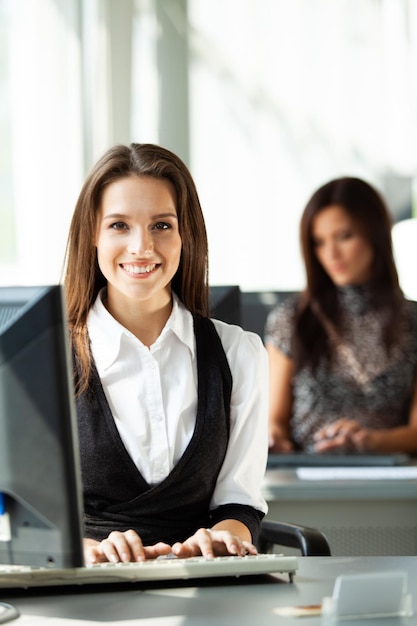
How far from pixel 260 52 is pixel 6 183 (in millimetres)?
1599

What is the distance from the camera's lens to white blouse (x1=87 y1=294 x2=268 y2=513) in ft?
6.69

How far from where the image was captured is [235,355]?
2.14 metres

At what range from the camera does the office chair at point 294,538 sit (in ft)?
7.53

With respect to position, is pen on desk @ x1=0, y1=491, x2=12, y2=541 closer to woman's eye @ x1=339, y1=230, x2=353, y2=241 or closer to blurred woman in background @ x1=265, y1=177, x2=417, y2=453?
blurred woman in background @ x1=265, y1=177, x2=417, y2=453

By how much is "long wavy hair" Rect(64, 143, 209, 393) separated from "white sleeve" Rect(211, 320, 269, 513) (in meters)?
0.14

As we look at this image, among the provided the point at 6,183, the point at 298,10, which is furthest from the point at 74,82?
the point at 298,10

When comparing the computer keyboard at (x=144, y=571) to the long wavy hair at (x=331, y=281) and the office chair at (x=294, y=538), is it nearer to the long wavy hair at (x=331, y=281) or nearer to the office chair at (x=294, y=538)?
the office chair at (x=294, y=538)

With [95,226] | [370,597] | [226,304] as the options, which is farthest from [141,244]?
[370,597]

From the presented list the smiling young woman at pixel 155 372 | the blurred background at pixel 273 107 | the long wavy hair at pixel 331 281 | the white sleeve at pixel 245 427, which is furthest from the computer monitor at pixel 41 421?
the blurred background at pixel 273 107

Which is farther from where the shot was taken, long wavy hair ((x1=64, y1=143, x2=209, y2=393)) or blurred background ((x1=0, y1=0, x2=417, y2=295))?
blurred background ((x1=0, y1=0, x2=417, y2=295))

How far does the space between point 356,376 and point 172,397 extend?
4.83ft

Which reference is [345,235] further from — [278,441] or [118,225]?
[118,225]

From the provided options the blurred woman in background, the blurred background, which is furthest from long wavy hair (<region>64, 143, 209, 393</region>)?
the blurred background

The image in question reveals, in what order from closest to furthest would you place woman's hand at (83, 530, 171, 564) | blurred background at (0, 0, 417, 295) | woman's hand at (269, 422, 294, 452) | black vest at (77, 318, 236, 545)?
1. woman's hand at (83, 530, 171, 564)
2. black vest at (77, 318, 236, 545)
3. woman's hand at (269, 422, 294, 452)
4. blurred background at (0, 0, 417, 295)
